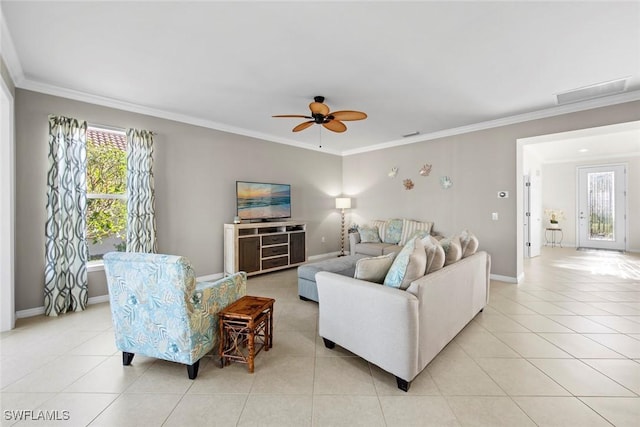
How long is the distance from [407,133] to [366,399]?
4.72 metres

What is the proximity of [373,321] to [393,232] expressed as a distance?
380 centimetres

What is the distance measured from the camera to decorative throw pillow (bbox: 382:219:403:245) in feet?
18.1

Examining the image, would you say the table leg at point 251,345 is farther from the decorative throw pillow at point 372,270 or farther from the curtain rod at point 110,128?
the curtain rod at point 110,128

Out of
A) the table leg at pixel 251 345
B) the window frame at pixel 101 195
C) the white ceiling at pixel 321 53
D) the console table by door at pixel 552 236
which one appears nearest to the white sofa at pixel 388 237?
the white ceiling at pixel 321 53

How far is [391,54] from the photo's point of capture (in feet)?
8.45

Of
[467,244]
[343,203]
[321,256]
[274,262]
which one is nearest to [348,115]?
[467,244]

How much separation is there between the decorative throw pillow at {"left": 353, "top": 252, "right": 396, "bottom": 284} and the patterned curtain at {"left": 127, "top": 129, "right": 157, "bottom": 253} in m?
3.16

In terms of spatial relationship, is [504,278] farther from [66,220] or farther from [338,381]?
[66,220]

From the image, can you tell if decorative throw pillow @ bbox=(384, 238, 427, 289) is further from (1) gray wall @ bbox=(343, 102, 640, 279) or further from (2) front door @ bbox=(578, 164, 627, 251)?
(2) front door @ bbox=(578, 164, 627, 251)

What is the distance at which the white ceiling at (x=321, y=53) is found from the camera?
6.64 ft

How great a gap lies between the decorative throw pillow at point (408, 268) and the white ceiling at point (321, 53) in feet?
5.95

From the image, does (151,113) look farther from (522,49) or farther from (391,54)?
(522,49)

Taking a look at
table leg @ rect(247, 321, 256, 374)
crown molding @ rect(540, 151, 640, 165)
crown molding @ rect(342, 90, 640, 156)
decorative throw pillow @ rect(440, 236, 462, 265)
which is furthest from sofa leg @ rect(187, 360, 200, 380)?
crown molding @ rect(540, 151, 640, 165)

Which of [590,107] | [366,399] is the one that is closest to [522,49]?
[590,107]
